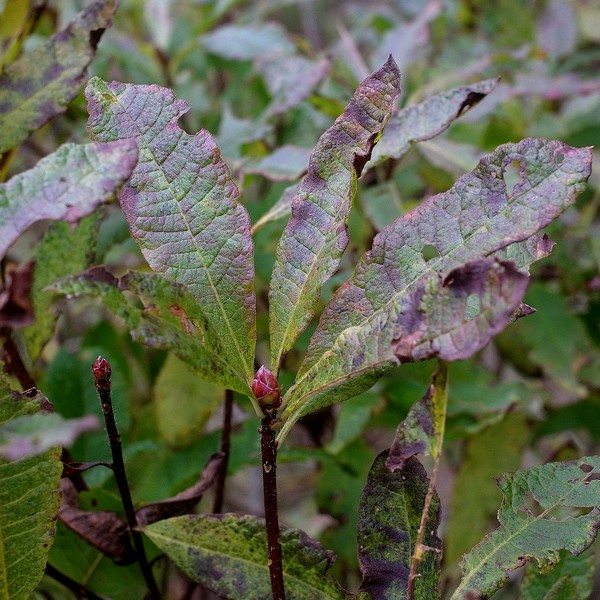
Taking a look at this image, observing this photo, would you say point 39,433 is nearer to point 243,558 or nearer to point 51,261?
point 243,558

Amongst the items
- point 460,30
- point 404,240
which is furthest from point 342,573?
point 460,30

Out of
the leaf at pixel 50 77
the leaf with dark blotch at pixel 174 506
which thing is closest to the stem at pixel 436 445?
the leaf with dark blotch at pixel 174 506

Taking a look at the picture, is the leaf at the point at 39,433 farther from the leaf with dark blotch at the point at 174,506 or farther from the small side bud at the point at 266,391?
the leaf with dark blotch at the point at 174,506

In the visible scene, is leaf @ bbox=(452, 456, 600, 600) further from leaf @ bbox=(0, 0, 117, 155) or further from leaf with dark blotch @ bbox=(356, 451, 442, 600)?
leaf @ bbox=(0, 0, 117, 155)

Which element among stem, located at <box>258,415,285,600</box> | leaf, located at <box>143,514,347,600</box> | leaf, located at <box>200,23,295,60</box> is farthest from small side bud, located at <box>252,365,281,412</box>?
leaf, located at <box>200,23,295,60</box>

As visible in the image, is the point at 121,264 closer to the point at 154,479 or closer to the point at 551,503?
the point at 154,479

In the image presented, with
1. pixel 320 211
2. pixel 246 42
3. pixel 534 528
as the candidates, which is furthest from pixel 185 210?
pixel 246 42
